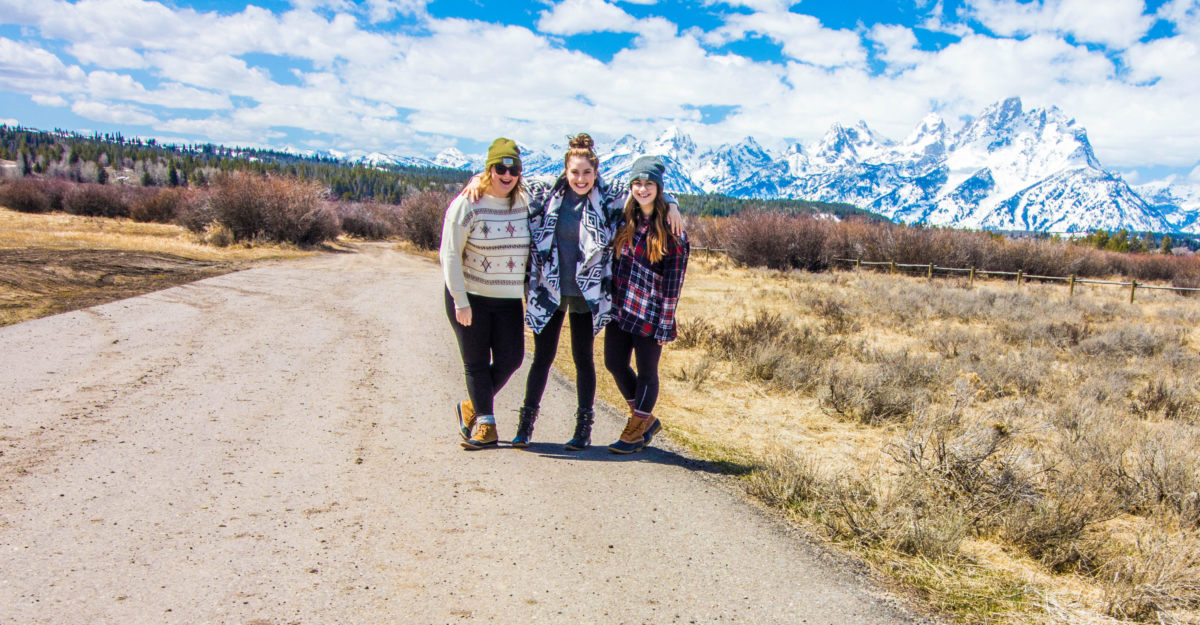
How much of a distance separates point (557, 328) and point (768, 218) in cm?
3026

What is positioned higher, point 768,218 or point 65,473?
point 768,218

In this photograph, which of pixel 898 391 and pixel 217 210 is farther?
pixel 217 210

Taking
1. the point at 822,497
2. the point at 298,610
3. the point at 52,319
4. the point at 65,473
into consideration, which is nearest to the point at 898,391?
the point at 822,497

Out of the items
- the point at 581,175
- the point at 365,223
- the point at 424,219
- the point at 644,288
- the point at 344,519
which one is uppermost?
the point at 424,219

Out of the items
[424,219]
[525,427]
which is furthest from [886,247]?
[525,427]

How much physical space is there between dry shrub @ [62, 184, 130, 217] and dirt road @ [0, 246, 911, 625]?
50.1 metres

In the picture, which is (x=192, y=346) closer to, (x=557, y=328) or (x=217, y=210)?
(x=557, y=328)

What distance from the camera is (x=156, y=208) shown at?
43375 mm

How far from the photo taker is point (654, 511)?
325 centimetres

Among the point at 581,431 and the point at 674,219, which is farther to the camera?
the point at 581,431

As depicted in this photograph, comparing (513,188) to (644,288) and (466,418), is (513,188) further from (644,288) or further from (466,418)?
(466,418)

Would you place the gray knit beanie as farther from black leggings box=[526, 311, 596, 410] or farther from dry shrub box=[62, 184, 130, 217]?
dry shrub box=[62, 184, 130, 217]

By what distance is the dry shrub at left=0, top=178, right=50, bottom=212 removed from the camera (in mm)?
43531

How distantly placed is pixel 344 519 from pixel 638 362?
1946 millimetres
